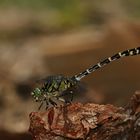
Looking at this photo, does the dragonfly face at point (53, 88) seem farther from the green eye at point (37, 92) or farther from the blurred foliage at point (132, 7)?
the blurred foliage at point (132, 7)

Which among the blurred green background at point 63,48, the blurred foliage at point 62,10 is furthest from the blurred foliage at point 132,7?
the blurred foliage at point 62,10

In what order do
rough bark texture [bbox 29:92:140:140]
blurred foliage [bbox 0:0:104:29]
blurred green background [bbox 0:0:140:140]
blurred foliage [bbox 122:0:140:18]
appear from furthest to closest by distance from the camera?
blurred foliage [bbox 0:0:104:29] → blurred foliage [bbox 122:0:140:18] → blurred green background [bbox 0:0:140:140] → rough bark texture [bbox 29:92:140:140]

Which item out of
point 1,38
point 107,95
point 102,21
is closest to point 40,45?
point 1,38

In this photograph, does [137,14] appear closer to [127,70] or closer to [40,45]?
[40,45]

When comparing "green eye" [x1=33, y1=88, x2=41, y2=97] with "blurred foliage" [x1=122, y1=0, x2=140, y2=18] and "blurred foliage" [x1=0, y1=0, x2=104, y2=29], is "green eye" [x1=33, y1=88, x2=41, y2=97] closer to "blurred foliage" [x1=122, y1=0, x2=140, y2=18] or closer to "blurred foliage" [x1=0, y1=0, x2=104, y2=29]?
"blurred foliage" [x1=122, y1=0, x2=140, y2=18]

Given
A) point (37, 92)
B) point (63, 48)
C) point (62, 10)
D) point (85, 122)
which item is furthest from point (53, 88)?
point (62, 10)

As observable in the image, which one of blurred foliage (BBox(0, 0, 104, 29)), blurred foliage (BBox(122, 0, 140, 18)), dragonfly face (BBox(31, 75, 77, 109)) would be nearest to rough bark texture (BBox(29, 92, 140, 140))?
dragonfly face (BBox(31, 75, 77, 109))

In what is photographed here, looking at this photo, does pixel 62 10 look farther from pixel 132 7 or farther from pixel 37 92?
pixel 37 92
